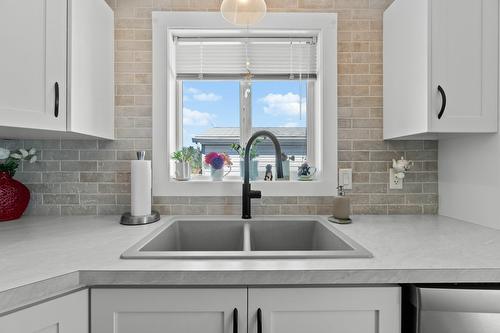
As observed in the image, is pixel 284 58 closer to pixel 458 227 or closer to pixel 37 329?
pixel 458 227

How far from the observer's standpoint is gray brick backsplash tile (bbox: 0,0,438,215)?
5.45 feet

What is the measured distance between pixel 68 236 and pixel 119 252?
39 centimetres

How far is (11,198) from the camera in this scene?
58.6 inches

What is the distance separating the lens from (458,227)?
1356 mm

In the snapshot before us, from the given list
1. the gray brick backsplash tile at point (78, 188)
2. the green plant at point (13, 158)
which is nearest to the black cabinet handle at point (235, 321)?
the gray brick backsplash tile at point (78, 188)

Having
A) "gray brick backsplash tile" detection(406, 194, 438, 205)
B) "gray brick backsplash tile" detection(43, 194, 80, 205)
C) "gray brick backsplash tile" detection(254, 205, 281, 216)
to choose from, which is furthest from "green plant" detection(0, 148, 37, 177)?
"gray brick backsplash tile" detection(406, 194, 438, 205)

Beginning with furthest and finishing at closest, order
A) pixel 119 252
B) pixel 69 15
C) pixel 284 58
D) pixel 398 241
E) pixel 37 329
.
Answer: pixel 284 58 → pixel 69 15 → pixel 398 241 → pixel 119 252 → pixel 37 329

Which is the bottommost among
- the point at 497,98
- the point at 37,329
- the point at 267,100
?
the point at 37,329

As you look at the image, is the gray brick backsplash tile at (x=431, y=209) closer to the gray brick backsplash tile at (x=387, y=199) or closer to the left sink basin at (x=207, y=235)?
the gray brick backsplash tile at (x=387, y=199)

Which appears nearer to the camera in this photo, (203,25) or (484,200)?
(484,200)

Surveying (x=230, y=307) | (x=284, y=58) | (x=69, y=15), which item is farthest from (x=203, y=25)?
(x=230, y=307)

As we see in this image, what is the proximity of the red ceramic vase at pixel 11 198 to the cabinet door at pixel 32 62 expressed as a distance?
607 mm

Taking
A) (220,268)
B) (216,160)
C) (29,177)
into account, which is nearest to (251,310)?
(220,268)

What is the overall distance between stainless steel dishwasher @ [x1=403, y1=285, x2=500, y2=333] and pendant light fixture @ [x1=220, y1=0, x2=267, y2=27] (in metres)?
1.38
